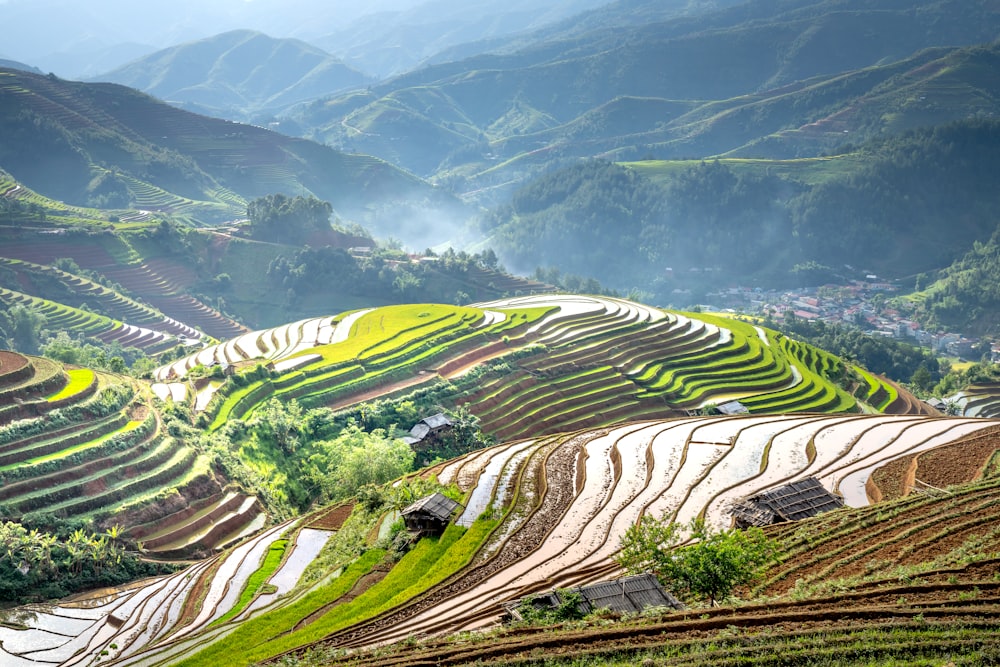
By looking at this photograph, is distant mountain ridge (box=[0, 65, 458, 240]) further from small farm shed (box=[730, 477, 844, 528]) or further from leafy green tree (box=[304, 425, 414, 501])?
small farm shed (box=[730, 477, 844, 528])

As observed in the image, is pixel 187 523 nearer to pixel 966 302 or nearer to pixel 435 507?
pixel 435 507

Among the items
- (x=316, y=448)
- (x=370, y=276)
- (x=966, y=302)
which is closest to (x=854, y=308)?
(x=966, y=302)

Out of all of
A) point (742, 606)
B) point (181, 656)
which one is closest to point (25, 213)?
point (181, 656)

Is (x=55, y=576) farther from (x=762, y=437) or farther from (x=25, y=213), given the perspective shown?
(x=25, y=213)

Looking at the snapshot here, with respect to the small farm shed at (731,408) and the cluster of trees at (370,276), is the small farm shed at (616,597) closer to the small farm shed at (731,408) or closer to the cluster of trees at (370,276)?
A: the small farm shed at (731,408)

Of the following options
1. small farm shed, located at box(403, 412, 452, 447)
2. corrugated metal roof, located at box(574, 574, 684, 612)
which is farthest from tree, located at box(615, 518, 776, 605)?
small farm shed, located at box(403, 412, 452, 447)
